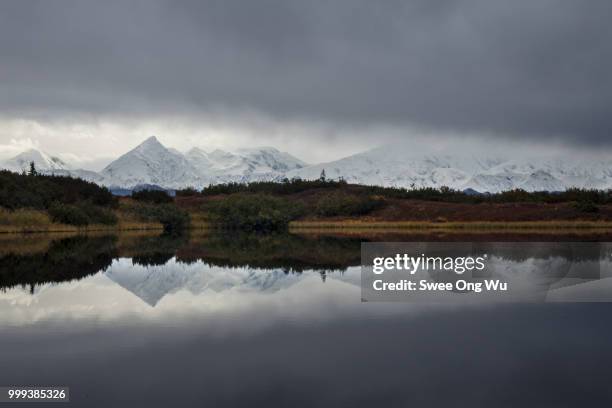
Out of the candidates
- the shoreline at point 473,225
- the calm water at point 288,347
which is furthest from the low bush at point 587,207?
the calm water at point 288,347

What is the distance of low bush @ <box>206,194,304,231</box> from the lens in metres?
53.3

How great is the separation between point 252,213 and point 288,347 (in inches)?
1791

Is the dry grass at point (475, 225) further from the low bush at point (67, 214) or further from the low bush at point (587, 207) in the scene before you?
the low bush at point (67, 214)

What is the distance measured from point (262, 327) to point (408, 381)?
325 centimetres

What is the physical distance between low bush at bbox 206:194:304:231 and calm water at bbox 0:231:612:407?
37948 mm

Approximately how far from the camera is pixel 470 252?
24.1 metres

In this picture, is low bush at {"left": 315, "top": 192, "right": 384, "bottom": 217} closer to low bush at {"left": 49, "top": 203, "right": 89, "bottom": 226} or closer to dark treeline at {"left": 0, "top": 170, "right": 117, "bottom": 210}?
dark treeline at {"left": 0, "top": 170, "right": 117, "bottom": 210}

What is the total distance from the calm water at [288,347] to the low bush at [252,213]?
37.9m

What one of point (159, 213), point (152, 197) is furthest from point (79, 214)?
point (152, 197)

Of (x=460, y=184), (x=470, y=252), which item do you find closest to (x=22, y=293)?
(x=470, y=252)

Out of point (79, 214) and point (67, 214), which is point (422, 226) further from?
point (67, 214)

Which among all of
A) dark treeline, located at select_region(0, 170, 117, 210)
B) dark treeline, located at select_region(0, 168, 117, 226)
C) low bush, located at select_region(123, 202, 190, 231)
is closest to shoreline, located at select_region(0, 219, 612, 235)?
low bush, located at select_region(123, 202, 190, 231)

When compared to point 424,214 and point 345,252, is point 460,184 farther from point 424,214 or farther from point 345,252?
point 345,252

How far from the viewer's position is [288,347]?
8.59 meters
